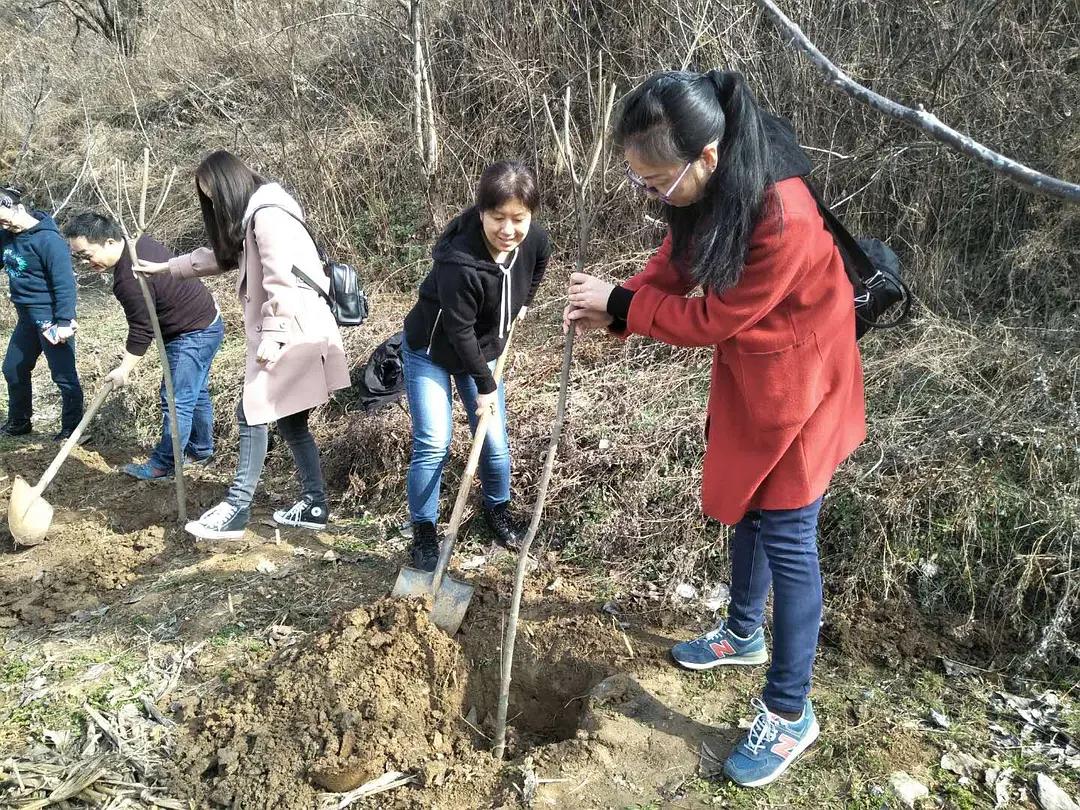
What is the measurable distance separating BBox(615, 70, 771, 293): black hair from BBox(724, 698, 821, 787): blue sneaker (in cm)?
142

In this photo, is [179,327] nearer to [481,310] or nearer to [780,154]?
[481,310]

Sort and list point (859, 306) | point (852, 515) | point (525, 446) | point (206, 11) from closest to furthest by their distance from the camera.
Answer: point (859, 306), point (852, 515), point (525, 446), point (206, 11)

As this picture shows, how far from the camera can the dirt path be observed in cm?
240

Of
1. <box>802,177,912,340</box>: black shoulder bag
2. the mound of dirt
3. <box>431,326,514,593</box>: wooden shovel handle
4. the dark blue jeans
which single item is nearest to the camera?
<box>802,177,912,340</box>: black shoulder bag

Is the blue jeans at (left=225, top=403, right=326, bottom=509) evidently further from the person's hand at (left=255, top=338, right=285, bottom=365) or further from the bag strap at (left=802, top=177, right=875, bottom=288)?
the bag strap at (left=802, top=177, right=875, bottom=288)

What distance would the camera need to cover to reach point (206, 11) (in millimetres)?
8359

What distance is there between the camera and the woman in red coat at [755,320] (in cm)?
179

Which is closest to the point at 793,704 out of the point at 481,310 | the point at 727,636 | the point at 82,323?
the point at 727,636

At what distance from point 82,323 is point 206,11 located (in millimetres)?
3806

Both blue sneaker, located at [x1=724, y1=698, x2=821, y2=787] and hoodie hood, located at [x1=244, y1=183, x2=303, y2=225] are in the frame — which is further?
hoodie hood, located at [x1=244, y1=183, x2=303, y2=225]

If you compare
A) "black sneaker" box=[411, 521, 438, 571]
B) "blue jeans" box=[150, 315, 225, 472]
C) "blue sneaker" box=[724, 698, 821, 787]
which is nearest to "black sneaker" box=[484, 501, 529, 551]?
"black sneaker" box=[411, 521, 438, 571]

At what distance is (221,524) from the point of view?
379 centimetres

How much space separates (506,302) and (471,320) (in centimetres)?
22

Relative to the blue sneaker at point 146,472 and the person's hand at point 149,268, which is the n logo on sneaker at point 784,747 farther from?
the blue sneaker at point 146,472
